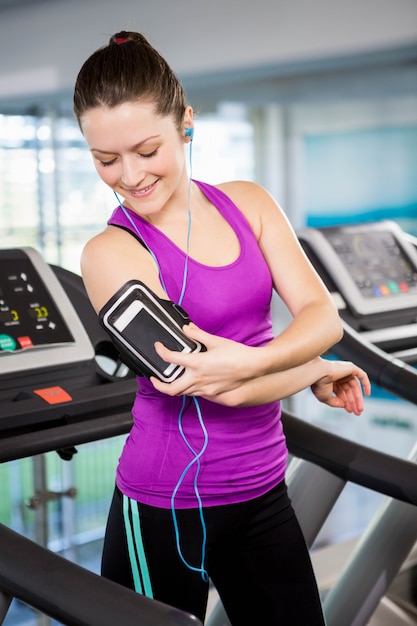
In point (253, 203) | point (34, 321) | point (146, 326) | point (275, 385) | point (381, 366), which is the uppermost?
point (253, 203)

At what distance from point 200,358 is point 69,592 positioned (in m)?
0.34

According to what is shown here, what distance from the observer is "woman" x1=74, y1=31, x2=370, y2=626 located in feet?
3.91

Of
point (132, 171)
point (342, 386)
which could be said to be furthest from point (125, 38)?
point (342, 386)

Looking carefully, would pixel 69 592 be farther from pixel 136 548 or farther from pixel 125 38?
pixel 125 38

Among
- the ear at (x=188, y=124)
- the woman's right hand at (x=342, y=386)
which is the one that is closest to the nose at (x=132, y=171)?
the ear at (x=188, y=124)

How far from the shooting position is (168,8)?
4.56m

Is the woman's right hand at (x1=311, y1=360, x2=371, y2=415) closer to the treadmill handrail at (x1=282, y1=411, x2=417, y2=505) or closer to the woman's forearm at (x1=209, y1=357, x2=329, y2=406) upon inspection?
the woman's forearm at (x1=209, y1=357, x2=329, y2=406)

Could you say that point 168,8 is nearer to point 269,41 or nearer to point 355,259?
point 269,41

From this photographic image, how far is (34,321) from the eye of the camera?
1906 mm

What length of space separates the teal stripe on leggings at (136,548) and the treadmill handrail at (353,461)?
0.47 metres

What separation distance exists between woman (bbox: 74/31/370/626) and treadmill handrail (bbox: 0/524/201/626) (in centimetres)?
15

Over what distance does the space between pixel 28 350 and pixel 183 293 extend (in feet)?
2.34

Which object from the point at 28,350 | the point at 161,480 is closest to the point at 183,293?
the point at 161,480

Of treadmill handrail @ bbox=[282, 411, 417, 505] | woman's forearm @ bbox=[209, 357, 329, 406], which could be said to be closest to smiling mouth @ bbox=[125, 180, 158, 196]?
woman's forearm @ bbox=[209, 357, 329, 406]
